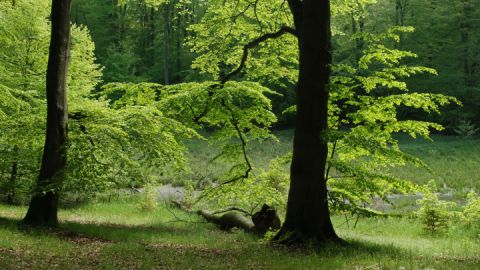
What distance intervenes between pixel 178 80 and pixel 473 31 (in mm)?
33455

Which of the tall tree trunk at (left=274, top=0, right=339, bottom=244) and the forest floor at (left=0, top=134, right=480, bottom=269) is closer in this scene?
the forest floor at (left=0, top=134, right=480, bottom=269)

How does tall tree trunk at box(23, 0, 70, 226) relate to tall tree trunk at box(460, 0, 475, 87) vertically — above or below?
below

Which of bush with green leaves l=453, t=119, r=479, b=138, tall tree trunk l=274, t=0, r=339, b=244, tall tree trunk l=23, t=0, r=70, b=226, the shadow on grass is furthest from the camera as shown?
bush with green leaves l=453, t=119, r=479, b=138

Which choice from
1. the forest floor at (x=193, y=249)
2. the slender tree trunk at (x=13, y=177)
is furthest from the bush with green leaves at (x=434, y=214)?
the slender tree trunk at (x=13, y=177)

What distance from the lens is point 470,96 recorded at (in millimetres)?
43750

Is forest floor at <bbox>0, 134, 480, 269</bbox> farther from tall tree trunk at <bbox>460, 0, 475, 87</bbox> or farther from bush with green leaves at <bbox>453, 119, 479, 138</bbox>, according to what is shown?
tall tree trunk at <bbox>460, 0, 475, 87</bbox>

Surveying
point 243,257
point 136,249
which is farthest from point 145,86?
point 243,257

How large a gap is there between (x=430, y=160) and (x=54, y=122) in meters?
27.1

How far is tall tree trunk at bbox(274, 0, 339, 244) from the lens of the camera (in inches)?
381

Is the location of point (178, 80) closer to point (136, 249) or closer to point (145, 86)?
point (145, 86)

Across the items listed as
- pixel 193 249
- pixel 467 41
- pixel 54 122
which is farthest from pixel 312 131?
pixel 467 41

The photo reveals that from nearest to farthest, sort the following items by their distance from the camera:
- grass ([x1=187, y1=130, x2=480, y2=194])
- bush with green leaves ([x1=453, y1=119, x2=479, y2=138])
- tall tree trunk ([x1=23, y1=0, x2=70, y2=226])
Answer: tall tree trunk ([x1=23, y1=0, x2=70, y2=226]) < grass ([x1=187, y1=130, x2=480, y2=194]) < bush with green leaves ([x1=453, y1=119, x2=479, y2=138])

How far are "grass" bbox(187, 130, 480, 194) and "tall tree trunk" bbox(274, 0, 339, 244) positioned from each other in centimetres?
951

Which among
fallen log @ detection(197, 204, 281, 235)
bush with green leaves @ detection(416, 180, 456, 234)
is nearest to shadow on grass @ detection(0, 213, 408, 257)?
fallen log @ detection(197, 204, 281, 235)
